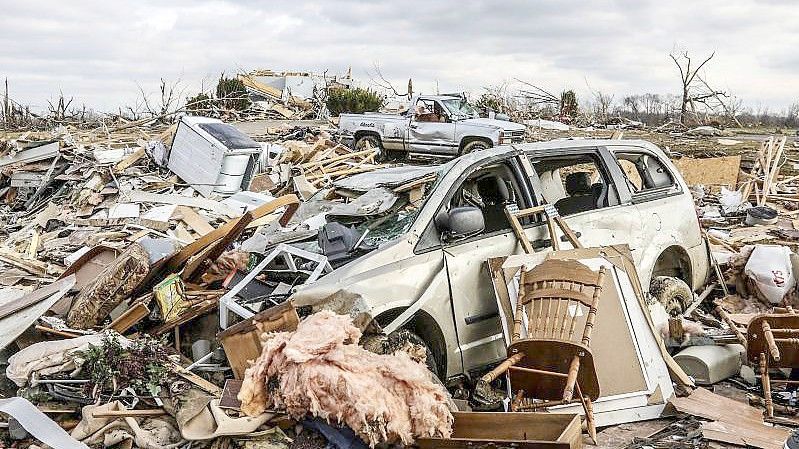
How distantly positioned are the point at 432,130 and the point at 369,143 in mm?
1882

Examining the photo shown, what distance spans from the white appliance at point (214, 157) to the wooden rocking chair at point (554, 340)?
28.7 feet

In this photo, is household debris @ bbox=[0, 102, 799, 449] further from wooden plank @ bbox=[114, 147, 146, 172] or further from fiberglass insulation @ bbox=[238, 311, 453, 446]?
wooden plank @ bbox=[114, 147, 146, 172]

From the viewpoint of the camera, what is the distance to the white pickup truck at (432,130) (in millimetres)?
18156

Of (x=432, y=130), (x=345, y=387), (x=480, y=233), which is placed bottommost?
(x=345, y=387)

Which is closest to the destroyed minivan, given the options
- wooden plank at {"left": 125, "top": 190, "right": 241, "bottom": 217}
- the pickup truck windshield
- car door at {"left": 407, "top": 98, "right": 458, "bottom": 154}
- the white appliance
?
wooden plank at {"left": 125, "top": 190, "right": 241, "bottom": 217}

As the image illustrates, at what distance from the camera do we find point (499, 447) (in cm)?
408

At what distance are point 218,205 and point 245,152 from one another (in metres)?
2.02

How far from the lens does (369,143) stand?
19656 millimetres

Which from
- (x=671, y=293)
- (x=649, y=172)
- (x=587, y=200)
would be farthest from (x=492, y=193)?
(x=671, y=293)

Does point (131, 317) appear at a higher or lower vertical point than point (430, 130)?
lower

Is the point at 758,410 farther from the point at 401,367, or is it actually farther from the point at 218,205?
the point at 218,205

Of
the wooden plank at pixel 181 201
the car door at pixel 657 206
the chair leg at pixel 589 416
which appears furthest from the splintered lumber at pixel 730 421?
the wooden plank at pixel 181 201

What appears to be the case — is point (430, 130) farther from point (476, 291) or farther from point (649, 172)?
point (476, 291)

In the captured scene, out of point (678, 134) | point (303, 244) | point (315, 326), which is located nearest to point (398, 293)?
point (315, 326)
